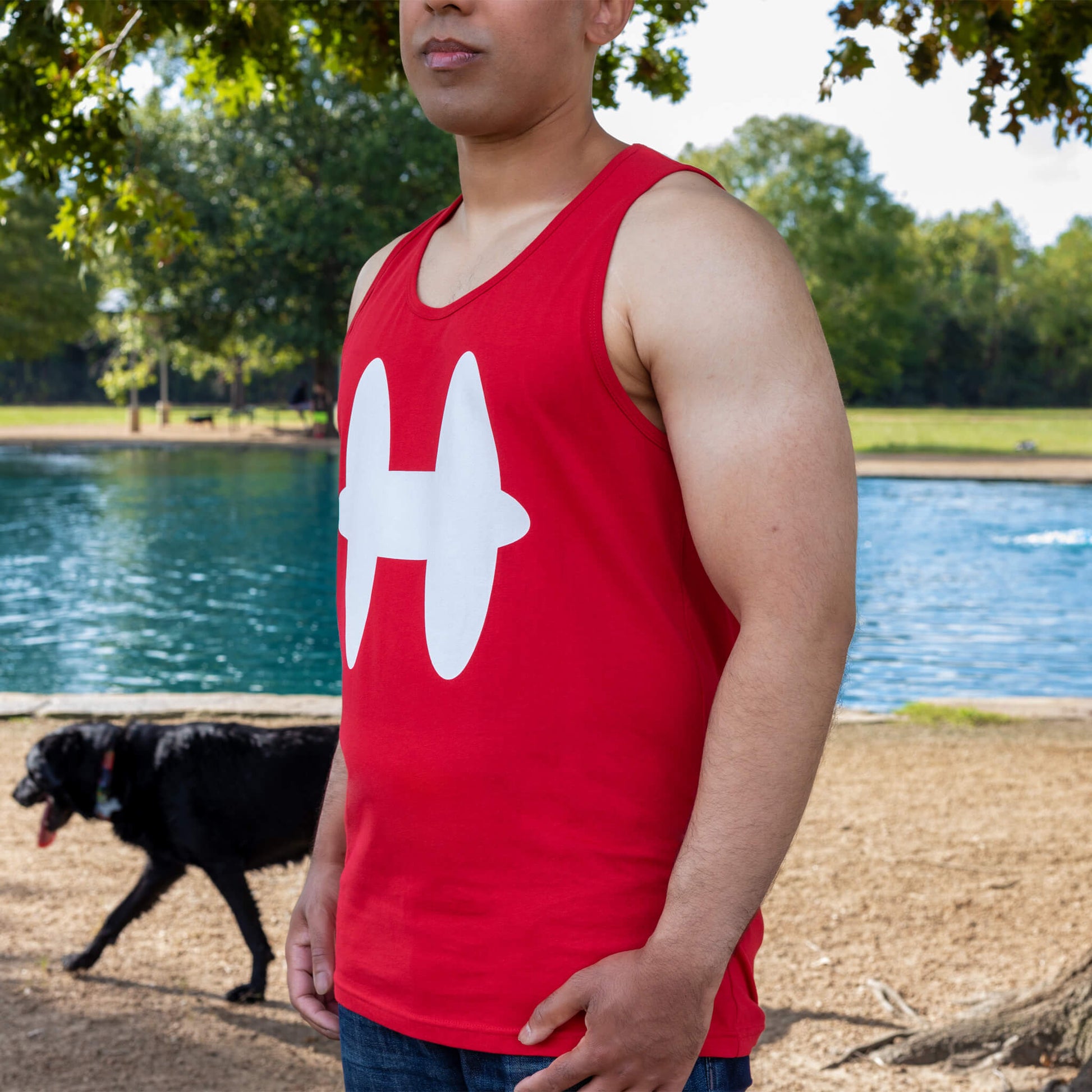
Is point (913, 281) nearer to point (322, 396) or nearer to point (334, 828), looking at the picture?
point (322, 396)

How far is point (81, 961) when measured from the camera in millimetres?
4195

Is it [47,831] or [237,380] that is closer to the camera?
[47,831]

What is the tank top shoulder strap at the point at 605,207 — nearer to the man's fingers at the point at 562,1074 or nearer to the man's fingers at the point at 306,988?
the man's fingers at the point at 562,1074

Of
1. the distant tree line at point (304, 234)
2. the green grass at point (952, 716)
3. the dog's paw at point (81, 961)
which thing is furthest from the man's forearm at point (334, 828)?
the distant tree line at point (304, 234)

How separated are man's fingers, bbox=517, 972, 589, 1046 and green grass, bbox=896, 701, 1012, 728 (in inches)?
265

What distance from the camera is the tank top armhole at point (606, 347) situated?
4.07 ft

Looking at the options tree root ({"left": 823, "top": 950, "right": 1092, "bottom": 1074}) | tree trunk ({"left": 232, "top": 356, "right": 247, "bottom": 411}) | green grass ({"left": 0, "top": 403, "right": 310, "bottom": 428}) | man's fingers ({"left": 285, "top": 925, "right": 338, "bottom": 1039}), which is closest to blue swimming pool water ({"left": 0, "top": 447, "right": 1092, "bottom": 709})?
tree root ({"left": 823, "top": 950, "right": 1092, "bottom": 1074})

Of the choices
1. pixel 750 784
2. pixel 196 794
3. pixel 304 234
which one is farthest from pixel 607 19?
pixel 304 234

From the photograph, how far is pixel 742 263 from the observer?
1229mm

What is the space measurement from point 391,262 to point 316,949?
914 millimetres

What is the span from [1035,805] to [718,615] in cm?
512

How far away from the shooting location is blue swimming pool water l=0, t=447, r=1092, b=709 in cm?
1088

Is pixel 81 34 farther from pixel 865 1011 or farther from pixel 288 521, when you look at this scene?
pixel 288 521

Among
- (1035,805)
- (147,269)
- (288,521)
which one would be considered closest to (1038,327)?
(147,269)
